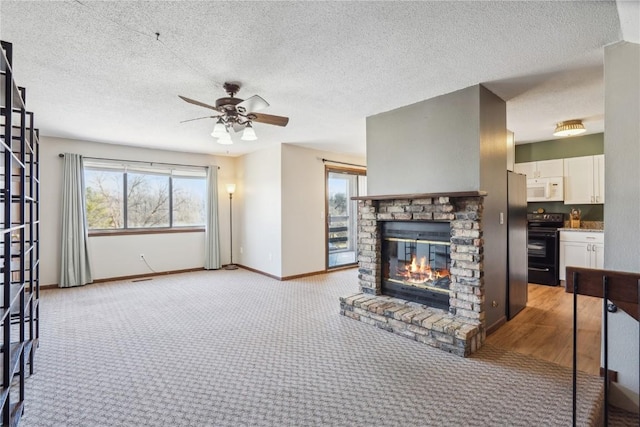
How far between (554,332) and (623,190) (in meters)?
1.77

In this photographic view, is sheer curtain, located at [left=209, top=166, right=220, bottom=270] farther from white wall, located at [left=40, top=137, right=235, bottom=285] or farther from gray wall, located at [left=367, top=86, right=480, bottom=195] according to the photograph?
gray wall, located at [left=367, top=86, right=480, bottom=195]

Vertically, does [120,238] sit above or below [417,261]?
above

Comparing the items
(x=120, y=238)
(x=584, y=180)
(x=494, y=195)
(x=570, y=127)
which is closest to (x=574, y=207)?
(x=584, y=180)

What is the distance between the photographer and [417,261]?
365 cm

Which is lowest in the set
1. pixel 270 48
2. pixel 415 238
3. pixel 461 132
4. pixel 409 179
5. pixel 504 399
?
pixel 504 399

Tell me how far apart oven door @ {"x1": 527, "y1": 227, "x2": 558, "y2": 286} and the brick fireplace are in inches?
122

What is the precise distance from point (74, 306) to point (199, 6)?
13.8ft

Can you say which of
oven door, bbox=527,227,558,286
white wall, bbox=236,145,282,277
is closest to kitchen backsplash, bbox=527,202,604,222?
oven door, bbox=527,227,558,286

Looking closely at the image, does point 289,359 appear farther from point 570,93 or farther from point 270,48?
point 570,93

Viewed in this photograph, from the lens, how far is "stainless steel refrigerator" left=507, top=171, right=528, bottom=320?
12.0 feet

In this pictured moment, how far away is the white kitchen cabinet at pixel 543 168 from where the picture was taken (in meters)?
5.52

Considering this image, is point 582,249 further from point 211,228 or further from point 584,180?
point 211,228

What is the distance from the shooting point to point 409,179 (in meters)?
3.67

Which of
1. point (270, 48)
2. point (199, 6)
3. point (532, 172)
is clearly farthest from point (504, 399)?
point (532, 172)
